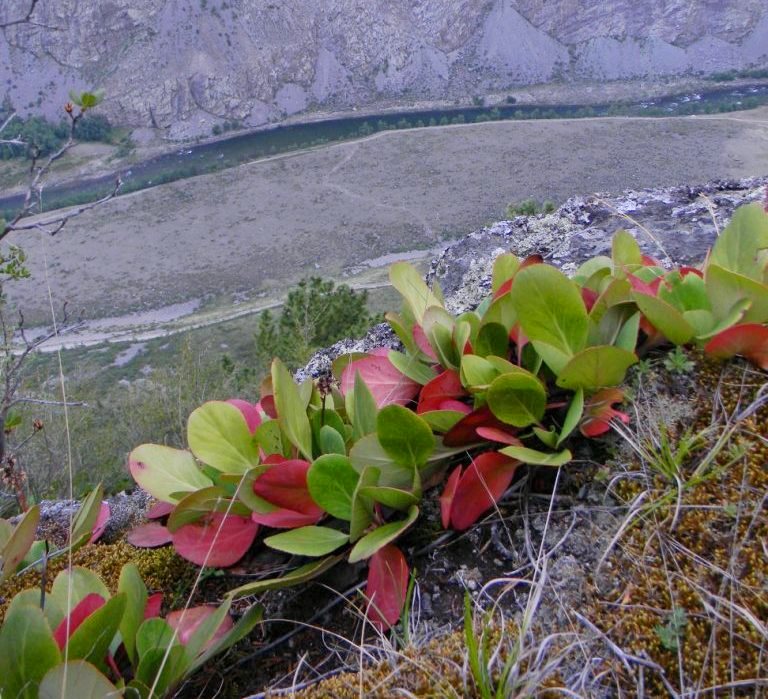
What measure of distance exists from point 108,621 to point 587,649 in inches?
26.3

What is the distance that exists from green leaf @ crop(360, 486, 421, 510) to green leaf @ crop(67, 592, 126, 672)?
39 centimetres

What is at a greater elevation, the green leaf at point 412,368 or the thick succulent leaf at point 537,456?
the thick succulent leaf at point 537,456

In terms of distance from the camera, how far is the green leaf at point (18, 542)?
112 cm

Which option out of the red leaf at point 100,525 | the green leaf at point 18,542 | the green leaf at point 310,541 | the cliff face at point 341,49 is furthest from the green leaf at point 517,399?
the cliff face at point 341,49

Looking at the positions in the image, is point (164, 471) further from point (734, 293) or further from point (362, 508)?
point (734, 293)

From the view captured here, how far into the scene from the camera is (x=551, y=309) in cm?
122

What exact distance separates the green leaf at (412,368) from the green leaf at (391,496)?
0.31 metres

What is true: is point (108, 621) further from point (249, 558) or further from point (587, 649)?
point (587, 649)

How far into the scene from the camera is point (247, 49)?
2393 inches

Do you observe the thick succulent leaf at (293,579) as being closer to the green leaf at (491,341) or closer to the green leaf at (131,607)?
the green leaf at (131,607)

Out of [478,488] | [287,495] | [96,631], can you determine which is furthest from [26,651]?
[478,488]

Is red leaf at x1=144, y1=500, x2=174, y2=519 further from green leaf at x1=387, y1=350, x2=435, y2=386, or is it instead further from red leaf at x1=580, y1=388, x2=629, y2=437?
red leaf at x1=580, y1=388, x2=629, y2=437

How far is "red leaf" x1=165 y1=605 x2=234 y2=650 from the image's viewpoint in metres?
1.04

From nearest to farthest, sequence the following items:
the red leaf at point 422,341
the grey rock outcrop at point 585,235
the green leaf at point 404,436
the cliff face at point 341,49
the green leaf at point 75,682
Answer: the green leaf at point 75,682 → the green leaf at point 404,436 → the red leaf at point 422,341 → the grey rock outcrop at point 585,235 → the cliff face at point 341,49
